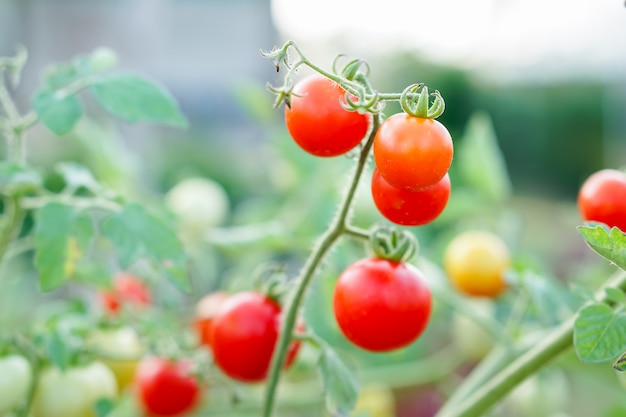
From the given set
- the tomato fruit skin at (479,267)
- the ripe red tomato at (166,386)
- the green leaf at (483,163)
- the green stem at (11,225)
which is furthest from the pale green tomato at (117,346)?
the green leaf at (483,163)

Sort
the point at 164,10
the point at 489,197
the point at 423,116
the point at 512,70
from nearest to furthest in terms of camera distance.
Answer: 1. the point at 423,116
2. the point at 489,197
3. the point at 164,10
4. the point at 512,70

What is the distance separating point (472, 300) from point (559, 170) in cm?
1265

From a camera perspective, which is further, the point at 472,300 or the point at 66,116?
the point at 472,300

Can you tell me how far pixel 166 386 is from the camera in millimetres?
697

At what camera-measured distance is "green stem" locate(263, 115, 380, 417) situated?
432mm

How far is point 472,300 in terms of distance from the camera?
943 millimetres

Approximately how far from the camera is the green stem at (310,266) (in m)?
0.43

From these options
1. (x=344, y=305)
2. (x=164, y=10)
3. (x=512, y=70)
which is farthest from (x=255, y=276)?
(x=512, y=70)

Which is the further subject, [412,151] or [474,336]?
[474,336]

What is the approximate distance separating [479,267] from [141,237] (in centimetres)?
38

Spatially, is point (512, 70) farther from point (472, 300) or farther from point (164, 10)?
point (472, 300)

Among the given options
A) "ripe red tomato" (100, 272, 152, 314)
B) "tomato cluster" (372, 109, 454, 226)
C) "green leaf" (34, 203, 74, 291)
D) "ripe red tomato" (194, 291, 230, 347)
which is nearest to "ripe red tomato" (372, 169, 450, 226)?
"tomato cluster" (372, 109, 454, 226)

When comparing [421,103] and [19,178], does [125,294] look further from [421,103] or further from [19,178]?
[421,103]

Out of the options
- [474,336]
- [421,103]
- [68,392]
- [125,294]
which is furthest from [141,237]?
[474,336]
